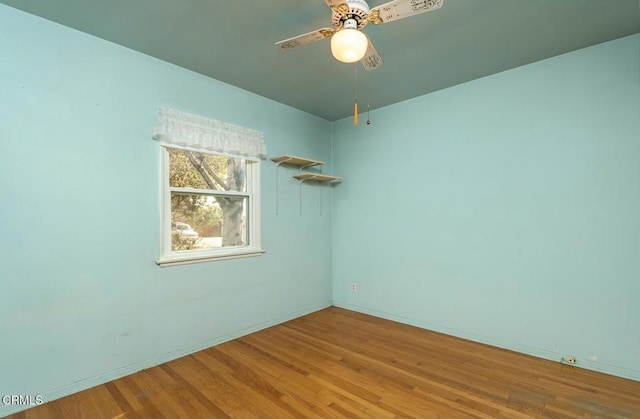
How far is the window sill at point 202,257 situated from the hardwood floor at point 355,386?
0.86 meters

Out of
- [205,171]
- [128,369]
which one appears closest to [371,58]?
[205,171]

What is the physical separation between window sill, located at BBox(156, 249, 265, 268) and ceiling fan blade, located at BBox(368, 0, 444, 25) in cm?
241

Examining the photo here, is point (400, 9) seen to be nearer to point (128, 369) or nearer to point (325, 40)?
point (325, 40)

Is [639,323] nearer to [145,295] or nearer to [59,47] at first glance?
[145,295]

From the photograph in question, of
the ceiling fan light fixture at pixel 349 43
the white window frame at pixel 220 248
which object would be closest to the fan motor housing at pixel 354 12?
the ceiling fan light fixture at pixel 349 43

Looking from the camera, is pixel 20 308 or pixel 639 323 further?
pixel 639 323

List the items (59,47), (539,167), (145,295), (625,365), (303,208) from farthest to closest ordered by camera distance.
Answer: (303,208) → (539,167) → (145,295) → (625,365) → (59,47)

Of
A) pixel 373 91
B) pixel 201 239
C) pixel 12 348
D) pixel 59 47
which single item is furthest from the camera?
pixel 373 91

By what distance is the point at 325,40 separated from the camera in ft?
7.78

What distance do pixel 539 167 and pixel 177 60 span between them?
3394 mm

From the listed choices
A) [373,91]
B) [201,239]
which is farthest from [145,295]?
[373,91]

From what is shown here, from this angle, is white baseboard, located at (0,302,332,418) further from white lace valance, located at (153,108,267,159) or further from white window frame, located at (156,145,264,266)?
white lace valance, located at (153,108,267,159)

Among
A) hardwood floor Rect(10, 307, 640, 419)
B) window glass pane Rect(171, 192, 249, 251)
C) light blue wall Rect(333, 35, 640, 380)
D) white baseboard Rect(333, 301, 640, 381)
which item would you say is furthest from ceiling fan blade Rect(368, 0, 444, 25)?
white baseboard Rect(333, 301, 640, 381)

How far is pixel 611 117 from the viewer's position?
246cm
